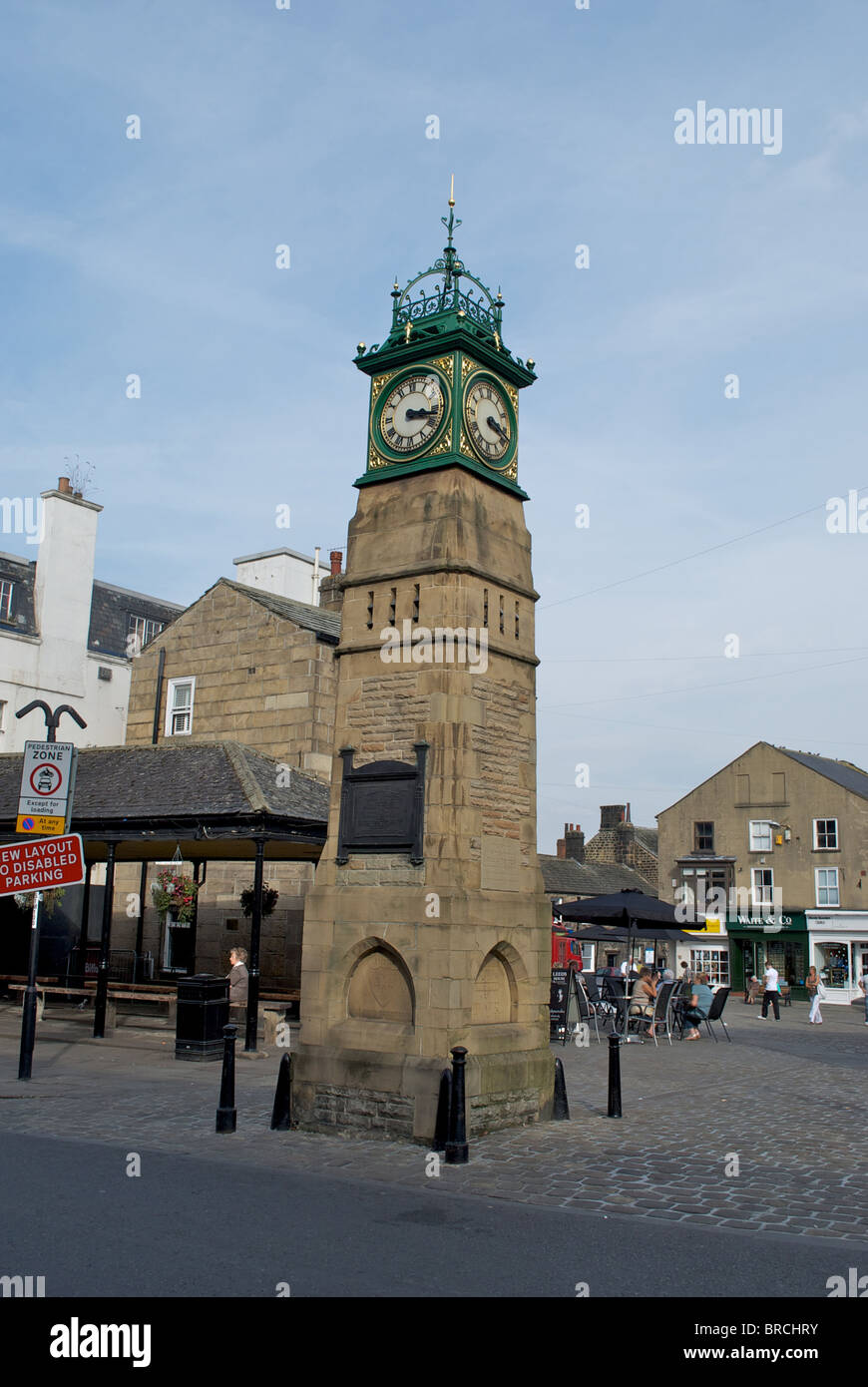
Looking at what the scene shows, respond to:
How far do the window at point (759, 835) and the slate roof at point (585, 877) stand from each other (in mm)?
5621

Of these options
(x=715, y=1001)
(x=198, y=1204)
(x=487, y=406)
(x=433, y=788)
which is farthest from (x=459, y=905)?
(x=715, y=1001)

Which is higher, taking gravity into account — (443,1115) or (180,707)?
(180,707)

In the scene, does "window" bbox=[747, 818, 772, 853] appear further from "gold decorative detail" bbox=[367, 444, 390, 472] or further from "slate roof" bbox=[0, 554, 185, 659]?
"gold decorative detail" bbox=[367, 444, 390, 472]

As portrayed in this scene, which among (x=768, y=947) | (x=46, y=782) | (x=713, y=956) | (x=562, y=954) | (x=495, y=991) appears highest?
(x=46, y=782)

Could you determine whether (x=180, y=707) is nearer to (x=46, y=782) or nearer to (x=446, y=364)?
(x=46, y=782)

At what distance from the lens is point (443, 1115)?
388 inches

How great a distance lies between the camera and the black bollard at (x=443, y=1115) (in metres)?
9.82

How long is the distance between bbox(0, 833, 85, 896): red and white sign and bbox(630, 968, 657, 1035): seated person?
12049mm

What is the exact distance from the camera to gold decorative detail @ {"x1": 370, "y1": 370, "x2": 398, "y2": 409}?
12453mm

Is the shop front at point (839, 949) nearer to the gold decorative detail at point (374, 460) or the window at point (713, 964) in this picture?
the window at point (713, 964)

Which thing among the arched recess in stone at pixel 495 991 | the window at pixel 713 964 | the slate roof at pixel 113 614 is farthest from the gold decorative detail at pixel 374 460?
the window at pixel 713 964

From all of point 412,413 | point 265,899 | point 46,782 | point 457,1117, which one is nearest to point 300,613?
point 265,899

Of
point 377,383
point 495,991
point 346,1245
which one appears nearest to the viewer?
point 346,1245

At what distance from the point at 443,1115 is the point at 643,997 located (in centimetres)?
1266
